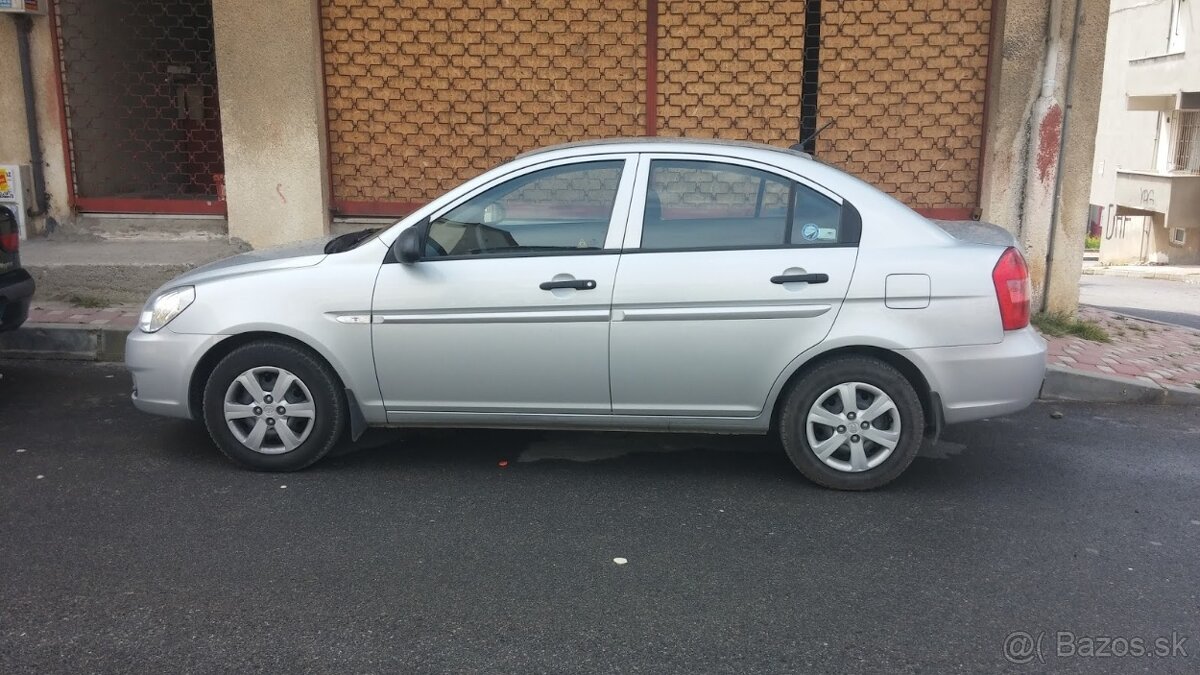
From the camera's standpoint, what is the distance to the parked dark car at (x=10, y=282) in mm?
6070

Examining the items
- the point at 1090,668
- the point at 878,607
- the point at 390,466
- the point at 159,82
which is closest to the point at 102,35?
the point at 159,82

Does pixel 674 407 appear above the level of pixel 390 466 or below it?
above

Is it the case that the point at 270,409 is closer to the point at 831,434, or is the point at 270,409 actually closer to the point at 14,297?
the point at 14,297

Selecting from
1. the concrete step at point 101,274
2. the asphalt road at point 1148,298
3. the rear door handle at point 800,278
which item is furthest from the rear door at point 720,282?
the asphalt road at point 1148,298

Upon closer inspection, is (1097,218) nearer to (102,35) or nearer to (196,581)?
(102,35)

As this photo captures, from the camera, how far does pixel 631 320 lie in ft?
15.5

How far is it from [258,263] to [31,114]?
16.7 ft

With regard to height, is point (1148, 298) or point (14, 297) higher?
point (14, 297)

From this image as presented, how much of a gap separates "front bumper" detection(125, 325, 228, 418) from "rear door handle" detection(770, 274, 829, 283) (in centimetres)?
262

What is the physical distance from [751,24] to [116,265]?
5507mm

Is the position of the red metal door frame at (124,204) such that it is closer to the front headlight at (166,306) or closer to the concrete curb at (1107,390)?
the front headlight at (166,306)

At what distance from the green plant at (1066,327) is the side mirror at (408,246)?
540 cm

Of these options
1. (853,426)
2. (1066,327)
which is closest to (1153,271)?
(1066,327)

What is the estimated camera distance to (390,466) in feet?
16.9
